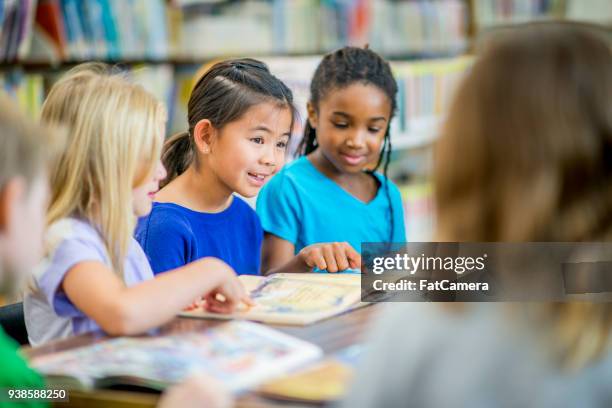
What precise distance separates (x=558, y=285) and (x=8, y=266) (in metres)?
0.53

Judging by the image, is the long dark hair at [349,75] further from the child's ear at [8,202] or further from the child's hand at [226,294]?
the child's ear at [8,202]

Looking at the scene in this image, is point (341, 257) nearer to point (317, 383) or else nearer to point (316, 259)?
point (316, 259)

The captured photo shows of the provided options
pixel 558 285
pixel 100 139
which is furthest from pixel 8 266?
pixel 558 285

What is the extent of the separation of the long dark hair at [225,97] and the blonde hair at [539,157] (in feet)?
3.10

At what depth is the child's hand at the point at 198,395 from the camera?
0.84 metres

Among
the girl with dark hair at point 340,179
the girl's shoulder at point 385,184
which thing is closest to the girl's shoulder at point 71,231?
the girl with dark hair at point 340,179

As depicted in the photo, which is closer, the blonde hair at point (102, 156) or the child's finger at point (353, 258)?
the blonde hair at point (102, 156)

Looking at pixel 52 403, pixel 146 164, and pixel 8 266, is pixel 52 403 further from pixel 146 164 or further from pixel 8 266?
pixel 146 164

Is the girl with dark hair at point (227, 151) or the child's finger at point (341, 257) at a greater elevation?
the girl with dark hair at point (227, 151)

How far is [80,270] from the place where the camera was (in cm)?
112

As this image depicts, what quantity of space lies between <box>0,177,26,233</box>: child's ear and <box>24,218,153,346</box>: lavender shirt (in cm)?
25

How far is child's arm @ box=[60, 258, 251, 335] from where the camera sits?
3.52 feet

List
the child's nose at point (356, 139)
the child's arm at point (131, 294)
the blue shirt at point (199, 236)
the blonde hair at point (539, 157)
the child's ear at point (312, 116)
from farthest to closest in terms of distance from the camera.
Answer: the child's ear at point (312, 116), the child's nose at point (356, 139), the blue shirt at point (199, 236), the child's arm at point (131, 294), the blonde hair at point (539, 157)

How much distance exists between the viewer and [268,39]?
350 cm
